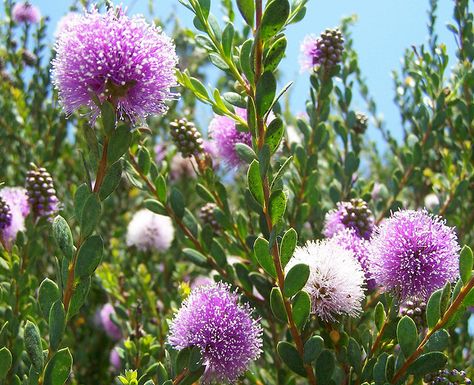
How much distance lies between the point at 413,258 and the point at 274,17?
25.2 inches

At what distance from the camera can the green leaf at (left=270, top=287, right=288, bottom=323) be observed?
4.23 feet

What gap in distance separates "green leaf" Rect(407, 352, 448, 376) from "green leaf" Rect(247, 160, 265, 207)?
18.5 inches

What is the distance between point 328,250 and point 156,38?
649 millimetres

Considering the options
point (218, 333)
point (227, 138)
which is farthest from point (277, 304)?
point (227, 138)

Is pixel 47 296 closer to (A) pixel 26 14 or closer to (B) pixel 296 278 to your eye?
(B) pixel 296 278

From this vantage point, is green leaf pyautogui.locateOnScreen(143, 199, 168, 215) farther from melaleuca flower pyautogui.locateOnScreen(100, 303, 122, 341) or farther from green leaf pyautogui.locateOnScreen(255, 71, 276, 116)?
melaleuca flower pyautogui.locateOnScreen(100, 303, 122, 341)

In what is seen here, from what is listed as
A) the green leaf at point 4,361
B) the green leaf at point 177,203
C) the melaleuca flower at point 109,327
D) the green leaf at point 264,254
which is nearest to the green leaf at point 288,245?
the green leaf at point 264,254

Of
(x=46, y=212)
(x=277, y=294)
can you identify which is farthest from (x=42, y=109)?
(x=277, y=294)

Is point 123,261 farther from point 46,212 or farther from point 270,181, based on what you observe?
point 270,181

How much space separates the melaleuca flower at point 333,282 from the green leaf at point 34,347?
0.57m

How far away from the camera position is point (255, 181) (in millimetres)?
1286

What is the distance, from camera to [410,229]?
57.0 inches

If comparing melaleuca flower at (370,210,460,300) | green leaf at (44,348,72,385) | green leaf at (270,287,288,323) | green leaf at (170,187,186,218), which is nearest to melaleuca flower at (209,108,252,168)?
green leaf at (170,187,186,218)

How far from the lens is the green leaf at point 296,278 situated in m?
1.25
